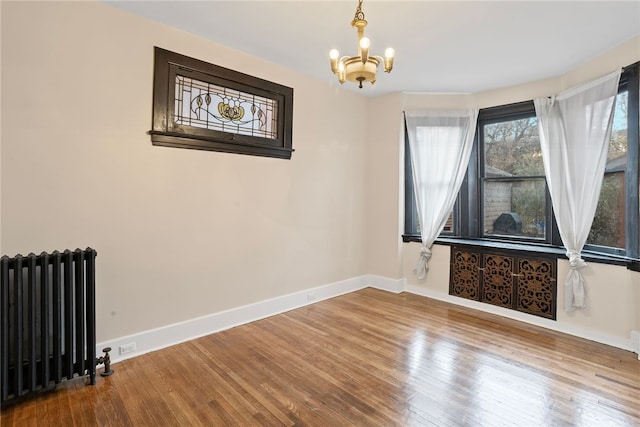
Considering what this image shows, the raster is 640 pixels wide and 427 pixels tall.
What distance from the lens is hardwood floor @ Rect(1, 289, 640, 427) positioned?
1932mm

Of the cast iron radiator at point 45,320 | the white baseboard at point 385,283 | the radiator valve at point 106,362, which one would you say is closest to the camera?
the cast iron radiator at point 45,320

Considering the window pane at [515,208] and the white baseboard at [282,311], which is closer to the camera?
the white baseboard at [282,311]

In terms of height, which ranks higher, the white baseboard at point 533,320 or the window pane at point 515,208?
the window pane at point 515,208

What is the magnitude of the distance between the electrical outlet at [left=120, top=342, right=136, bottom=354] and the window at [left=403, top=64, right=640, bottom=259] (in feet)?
11.8

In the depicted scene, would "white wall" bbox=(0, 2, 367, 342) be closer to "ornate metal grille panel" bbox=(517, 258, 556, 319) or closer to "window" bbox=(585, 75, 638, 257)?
"ornate metal grille panel" bbox=(517, 258, 556, 319)

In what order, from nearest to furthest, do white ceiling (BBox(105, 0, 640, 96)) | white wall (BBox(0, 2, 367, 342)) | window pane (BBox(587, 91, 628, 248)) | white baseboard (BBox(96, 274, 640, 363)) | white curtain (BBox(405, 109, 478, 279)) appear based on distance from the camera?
white wall (BBox(0, 2, 367, 342)) < white ceiling (BBox(105, 0, 640, 96)) < white baseboard (BBox(96, 274, 640, 363)) < window pane (BBox(587, 91, 628, 248)) < white curtain (BBox(405, 109, 478, 279))

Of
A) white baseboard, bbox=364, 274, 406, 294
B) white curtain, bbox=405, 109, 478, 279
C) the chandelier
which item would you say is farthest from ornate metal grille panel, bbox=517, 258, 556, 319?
the chandelier

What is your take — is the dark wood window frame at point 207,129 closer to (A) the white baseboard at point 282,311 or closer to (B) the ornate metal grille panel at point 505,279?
(A) the white baseboard at point 282,311

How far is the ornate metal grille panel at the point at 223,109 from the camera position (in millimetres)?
2938

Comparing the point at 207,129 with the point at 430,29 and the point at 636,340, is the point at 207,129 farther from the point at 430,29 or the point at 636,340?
the point at 636,340

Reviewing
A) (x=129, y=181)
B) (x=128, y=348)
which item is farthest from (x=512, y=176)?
(x=128, y=348)

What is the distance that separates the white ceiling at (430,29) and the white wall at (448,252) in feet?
0.54

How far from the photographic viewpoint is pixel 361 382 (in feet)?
7.54

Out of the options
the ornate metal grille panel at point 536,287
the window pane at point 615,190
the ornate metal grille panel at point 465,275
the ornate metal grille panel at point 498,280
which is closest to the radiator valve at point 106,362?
the ornate metal grille panel at point 465,275
